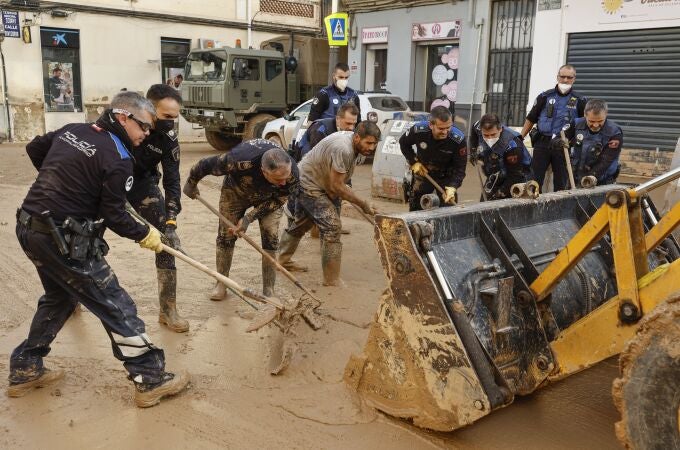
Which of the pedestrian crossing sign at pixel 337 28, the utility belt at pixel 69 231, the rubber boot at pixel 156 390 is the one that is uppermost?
the pedestrian crossing sign at pixel 337 28

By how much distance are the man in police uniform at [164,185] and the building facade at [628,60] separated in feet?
28.1

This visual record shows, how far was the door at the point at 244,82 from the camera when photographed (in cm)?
1465

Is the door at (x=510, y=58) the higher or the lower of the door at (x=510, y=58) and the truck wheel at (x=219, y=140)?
the higher

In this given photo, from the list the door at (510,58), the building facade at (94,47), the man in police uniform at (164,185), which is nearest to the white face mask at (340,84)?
the man in police uniform at (164,185)

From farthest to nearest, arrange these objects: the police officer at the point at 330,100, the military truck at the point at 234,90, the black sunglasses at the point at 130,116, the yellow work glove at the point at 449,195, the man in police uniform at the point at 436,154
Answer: the military truck at the point at 234,90, the police officer at the point at 330,100, the man in police uniform at the point at 436,154, the yellow work glove at the point at 449,195, the black sunglasses at the point at 130,116

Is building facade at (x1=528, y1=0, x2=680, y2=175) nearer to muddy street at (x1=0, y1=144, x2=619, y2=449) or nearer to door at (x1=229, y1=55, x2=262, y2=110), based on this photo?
door at (x1=229, y1=55, x2=262, y2=110)

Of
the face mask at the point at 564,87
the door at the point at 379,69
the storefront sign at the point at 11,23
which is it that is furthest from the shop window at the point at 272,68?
the face mask at the point at 564,87

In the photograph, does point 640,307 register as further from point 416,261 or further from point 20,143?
point 20,143

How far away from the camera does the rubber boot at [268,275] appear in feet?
15.6

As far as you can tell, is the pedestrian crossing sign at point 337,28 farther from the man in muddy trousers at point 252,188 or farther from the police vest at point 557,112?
the man in muddy trousers at point 252,188

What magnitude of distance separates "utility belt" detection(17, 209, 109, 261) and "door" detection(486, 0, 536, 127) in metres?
10.6

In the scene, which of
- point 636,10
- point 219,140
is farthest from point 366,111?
point 636,10

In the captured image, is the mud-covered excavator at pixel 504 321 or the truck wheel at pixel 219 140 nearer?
the mud-covered excavator at pixel 504 321

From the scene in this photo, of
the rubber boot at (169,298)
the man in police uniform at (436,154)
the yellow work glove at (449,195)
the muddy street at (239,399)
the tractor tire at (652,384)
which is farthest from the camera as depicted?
the man in police uniform at (436,154)
